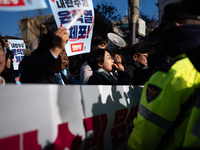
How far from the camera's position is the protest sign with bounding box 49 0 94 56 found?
7.61ft

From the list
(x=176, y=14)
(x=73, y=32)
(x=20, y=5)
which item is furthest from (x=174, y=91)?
(x=73, y=32)

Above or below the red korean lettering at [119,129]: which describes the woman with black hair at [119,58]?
below

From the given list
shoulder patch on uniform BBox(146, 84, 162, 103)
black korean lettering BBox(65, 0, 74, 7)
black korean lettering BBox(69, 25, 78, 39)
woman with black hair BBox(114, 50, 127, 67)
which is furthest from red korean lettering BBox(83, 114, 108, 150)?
woman with black hair BBox(114, 50, 127, 67)

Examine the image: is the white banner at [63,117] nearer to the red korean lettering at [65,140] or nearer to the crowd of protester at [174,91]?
the red korean lettering at [65,140]

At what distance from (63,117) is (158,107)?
2.00ft

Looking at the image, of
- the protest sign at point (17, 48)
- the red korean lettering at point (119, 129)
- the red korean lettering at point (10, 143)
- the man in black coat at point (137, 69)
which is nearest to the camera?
the red korean lettering at point (10, 143)

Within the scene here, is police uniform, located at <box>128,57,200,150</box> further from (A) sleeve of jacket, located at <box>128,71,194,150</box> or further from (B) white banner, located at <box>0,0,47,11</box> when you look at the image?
(B) white banner, located at <box>0,0,47,11</box>

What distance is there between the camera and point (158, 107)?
1.03 m

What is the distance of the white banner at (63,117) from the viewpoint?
2.99 ft

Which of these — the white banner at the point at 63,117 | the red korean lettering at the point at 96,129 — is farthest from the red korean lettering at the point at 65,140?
the red korean lettering at the point at 96,129

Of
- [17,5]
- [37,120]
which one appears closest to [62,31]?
[17,5]

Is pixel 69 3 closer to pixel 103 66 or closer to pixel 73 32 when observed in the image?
pixel 73 32

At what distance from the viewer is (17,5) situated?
3.20ft

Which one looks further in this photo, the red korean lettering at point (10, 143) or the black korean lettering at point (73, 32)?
the black korean lettering at point (73, 32)
